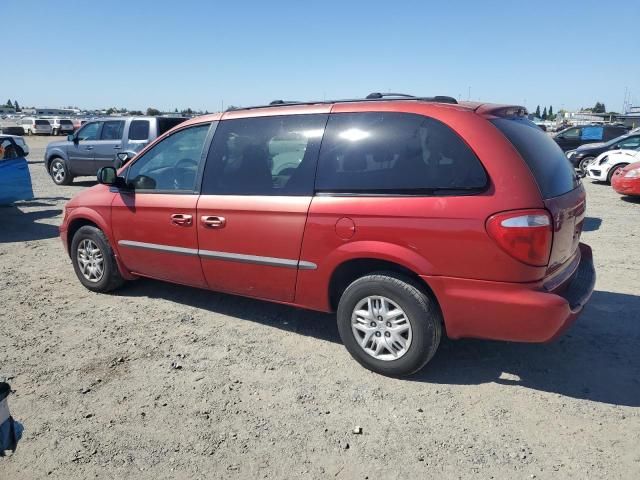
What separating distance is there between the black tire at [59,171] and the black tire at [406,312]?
12.6m

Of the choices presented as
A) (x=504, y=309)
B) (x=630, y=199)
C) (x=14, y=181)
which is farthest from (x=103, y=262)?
(x=630, y=199)

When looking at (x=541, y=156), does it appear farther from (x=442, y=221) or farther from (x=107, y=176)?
(x=107, y=176)

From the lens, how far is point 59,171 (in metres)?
13.8

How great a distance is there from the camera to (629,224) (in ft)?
27.9

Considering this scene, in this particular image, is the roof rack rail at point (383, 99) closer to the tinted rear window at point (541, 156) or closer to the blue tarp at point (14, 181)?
the tinted rear window at point (541, 156)

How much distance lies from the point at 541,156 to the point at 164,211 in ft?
9.96

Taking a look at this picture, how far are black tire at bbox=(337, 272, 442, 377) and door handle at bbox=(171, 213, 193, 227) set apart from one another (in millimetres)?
1542

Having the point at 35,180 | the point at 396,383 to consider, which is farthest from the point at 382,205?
the point at 35,180

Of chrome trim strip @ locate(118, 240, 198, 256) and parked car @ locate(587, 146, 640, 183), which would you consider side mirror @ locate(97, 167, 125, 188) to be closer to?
chrome trim strip @ locate(118, 240, 198, 256)

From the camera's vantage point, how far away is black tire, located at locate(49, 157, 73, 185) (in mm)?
13617

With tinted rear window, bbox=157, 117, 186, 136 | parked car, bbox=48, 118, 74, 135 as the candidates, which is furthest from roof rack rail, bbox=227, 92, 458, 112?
parked car, bbox=48, 118, 74, 135

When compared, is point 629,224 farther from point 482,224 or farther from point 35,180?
point 35,180

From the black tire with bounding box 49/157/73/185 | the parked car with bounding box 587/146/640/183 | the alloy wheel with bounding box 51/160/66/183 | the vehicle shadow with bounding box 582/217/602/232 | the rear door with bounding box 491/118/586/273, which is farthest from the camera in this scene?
the alloy wheel with bounding box 51/160/66/183

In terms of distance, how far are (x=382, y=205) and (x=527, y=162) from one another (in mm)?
921
